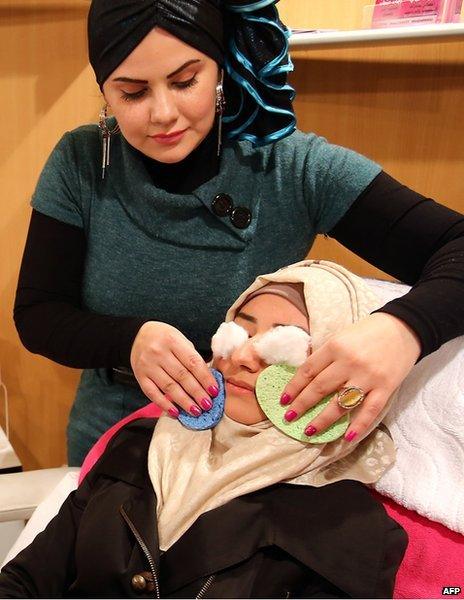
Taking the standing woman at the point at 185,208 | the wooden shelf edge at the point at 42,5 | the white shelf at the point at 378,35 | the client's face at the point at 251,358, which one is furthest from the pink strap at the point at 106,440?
the wooden shelf edge at the point at 42,5

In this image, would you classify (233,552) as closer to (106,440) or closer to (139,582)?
(139,582)

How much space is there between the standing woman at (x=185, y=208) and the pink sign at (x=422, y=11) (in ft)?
1.10

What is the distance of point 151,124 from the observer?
97 cm

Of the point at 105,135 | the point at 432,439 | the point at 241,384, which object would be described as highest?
the point at 105,135

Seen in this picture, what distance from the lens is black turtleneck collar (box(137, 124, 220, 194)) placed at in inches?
43.4

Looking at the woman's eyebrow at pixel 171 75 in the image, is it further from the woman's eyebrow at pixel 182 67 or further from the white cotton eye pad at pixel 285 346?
the white cotton eye pad at pixel 285 346

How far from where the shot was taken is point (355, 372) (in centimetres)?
79

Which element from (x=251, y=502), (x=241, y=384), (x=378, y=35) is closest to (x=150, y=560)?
(x=251, y=502)

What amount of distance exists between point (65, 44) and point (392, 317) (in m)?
1.23

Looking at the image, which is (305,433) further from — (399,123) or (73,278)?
(399,123)

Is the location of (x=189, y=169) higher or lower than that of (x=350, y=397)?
higher

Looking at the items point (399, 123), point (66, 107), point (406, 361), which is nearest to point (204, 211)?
point (406, 361)

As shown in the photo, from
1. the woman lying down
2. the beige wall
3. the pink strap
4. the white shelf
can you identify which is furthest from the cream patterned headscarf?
the beige wall

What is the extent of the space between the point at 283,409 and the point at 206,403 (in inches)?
4.5
